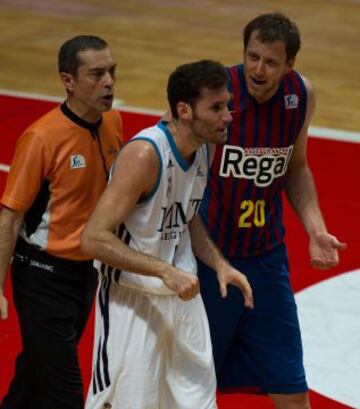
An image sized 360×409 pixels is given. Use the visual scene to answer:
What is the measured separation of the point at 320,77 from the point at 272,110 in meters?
6.35

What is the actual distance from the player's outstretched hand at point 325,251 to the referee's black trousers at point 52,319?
3.16ft

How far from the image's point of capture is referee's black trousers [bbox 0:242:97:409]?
461cm

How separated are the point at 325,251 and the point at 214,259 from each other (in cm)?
64

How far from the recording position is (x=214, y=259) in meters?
4.39

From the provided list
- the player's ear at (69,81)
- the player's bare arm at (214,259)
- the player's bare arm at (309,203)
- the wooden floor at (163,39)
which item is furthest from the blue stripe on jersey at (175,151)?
the wooden floor at (163,39)

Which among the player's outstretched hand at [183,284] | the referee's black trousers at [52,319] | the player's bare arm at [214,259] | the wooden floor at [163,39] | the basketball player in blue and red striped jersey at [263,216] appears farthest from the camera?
the wooden floor at [163,39]

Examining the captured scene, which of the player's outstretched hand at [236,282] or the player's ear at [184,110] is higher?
the player's ear at [184,110]

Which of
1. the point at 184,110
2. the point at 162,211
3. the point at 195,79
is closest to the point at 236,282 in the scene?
the point at 162,211

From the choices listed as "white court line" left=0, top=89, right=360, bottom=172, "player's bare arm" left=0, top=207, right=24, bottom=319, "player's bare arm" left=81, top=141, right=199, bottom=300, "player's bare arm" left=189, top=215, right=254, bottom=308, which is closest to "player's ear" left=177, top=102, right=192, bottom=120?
"player's bare arm" left=81, top=141, right=199, bottom=300

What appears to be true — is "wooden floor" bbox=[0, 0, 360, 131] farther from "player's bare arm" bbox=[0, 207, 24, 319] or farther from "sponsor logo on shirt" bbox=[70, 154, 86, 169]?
"player's bare arm" bbox=[0, 207, 24, 319]

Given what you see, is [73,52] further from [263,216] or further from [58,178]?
[263,216]

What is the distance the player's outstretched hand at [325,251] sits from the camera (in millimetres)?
4770

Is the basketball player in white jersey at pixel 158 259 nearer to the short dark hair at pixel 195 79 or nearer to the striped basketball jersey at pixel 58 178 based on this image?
the short dark hair at pixel 195 79

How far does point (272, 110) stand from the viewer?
4.79 m
